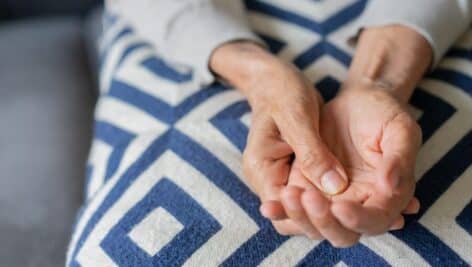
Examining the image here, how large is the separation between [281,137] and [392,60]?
0.15 m

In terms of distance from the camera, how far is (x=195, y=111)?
0.55m

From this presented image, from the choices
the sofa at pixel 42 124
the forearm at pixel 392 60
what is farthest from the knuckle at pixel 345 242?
the sofa at pixel 42 124

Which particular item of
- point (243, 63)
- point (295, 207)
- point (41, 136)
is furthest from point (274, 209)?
point (41, 136)

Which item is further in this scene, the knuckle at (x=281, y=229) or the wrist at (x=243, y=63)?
the wrist at (x=243, y=63)

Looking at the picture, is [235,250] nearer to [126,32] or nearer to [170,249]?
[170,249]

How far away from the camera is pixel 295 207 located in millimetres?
382

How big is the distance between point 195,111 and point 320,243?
0.18m

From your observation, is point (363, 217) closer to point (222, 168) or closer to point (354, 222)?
point (354, 222)

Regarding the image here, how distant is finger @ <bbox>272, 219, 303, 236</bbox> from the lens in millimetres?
422

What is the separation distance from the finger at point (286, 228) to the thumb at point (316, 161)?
0.11 ft

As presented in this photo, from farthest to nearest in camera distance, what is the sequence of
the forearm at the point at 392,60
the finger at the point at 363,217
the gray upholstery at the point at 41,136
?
the gray upholstery at the point at 41,136 → the forearm at the point at 392,60 → the finger at the point at 363,217

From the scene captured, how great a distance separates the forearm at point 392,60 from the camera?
1.74 ft

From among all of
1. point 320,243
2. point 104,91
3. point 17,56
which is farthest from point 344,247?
point 17,56

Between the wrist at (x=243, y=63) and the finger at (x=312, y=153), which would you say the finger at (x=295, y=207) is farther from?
the wrist at (x=243, y=63)
